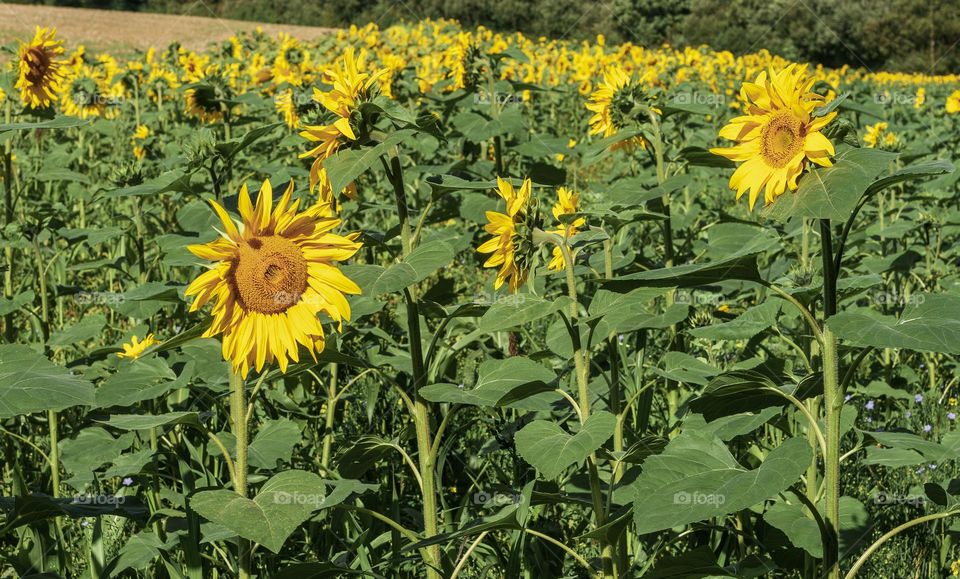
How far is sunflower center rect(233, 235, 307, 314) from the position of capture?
1996 millimetres

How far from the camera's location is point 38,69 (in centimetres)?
391

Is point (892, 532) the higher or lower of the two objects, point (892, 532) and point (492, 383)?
the lower

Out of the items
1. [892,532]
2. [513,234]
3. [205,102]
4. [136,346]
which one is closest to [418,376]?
[513,234]

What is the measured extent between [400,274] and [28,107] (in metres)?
2.62

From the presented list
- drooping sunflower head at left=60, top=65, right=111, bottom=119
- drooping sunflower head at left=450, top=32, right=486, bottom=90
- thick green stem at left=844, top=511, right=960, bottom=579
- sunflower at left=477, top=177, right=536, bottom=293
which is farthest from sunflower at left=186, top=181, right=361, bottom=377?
drooping sunflower head at left=60, top=65, right=111, bottom=119

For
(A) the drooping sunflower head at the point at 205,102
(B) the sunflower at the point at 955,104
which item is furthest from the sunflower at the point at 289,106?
(B) the sunflower at the point at 955,104

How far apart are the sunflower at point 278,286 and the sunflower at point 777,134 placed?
0.83 metres

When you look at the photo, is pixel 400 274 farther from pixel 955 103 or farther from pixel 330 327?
pixel 955 103

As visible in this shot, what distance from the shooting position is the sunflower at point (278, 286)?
198 centimetres

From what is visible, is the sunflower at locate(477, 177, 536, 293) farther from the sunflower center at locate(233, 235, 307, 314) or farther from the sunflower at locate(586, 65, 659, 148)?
the sunflower at locate(586, 65, 659, 148)

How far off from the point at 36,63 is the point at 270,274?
8.00 feet

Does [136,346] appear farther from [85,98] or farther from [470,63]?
[85,98]

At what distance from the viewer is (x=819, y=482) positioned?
2.39m

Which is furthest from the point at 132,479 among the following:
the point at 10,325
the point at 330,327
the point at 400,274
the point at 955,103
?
the point at 955,103
